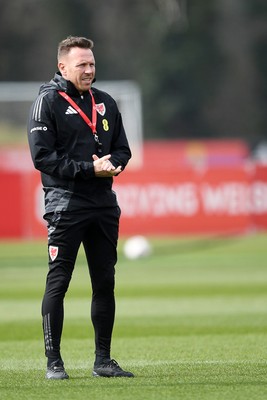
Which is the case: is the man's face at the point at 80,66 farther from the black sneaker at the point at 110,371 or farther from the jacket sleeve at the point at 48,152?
the black sneaker at the point at 110,371

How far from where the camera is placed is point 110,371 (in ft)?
31.5

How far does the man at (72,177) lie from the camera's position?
938cm

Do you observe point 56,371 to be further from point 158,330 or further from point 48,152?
point 158,330

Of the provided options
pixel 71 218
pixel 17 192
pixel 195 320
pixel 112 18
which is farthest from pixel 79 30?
pixel 71 218

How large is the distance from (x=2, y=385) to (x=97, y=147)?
68.8 inches

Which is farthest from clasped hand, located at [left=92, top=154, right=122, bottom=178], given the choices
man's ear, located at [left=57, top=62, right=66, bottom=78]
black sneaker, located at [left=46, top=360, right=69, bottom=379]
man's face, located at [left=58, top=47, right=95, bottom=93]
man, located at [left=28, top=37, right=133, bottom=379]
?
black sneaker, located at [left=46, top=360, right=69, bottom=379]

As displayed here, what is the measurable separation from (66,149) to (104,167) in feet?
1.13

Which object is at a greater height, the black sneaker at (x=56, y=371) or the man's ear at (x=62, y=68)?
the man's ear at (x=62, y=68)

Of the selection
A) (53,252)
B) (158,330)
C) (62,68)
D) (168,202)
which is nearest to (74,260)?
(53,252)

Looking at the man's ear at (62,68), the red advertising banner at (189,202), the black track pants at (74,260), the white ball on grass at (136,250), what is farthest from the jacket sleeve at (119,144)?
the red advertising banner at (189,202)

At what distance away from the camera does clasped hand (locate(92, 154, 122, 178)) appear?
9.33 metres

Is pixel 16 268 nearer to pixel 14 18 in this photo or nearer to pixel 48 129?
pixel 48 129

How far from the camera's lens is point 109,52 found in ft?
238

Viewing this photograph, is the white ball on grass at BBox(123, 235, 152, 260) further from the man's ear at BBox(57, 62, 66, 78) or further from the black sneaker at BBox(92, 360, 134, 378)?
the man's ear at BBox(57, 62, 66, 78)
